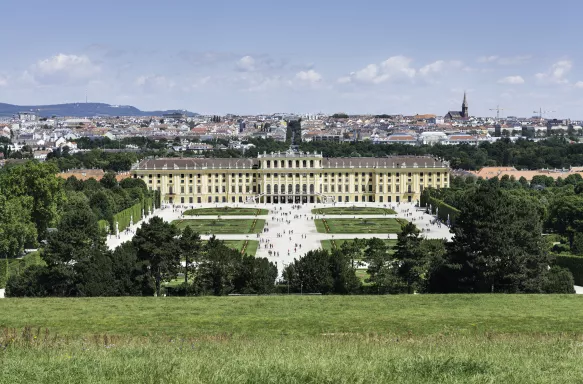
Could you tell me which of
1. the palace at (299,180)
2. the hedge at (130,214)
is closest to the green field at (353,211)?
the palace at (299,180)

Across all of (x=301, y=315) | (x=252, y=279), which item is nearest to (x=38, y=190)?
(x=252, y=279)

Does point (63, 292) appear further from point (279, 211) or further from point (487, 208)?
point (279, 211)

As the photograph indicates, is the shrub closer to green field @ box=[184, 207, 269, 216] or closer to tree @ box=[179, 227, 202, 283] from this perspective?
tree @ box=[179, 227, 202, 283]

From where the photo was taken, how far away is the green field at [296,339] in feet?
42.4

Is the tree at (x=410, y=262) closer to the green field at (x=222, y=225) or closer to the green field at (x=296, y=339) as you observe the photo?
the green field at (x=296, y=339)

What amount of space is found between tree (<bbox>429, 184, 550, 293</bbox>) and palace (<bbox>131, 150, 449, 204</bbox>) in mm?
60125

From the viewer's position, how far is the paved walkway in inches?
2010

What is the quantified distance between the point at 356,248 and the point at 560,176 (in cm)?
6610

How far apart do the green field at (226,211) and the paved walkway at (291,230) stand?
102 centimetres

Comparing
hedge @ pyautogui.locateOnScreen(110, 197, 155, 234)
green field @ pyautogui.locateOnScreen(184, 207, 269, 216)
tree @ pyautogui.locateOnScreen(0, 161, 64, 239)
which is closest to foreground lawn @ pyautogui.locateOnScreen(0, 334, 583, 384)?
tree @ pyautogui.locateOnScreen(0, 161, 64, 239)

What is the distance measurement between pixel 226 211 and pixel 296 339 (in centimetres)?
6213

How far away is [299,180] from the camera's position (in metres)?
91.9

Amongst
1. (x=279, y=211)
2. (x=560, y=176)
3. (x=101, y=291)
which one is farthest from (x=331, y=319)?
(x=560, y=176)

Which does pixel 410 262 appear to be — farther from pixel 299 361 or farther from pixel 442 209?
pixel 442 209
